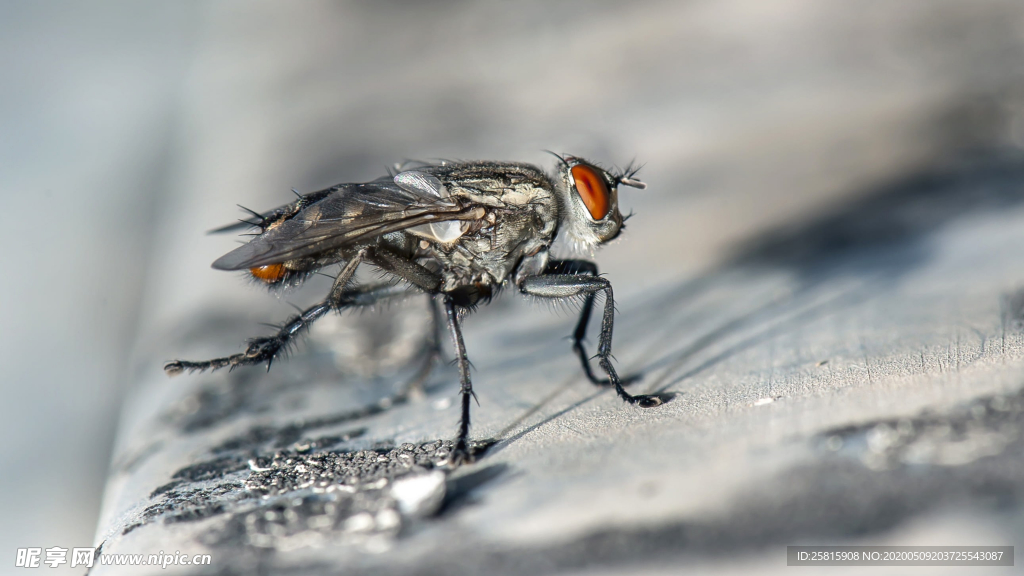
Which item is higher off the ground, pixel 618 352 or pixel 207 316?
pixel 207 316

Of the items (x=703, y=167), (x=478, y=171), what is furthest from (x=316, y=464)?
(x=703, y=167)

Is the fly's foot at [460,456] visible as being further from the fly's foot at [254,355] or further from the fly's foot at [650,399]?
the fly's foot at [254,355]

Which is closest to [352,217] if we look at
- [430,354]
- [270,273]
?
[270,273]

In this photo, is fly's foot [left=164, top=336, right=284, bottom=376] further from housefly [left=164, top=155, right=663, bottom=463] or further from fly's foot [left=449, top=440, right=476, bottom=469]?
fly's foot [left=449, top=440, right=476, bottom=469]

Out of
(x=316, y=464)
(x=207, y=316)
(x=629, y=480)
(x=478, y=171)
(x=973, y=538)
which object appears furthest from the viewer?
(x=207, y=316)

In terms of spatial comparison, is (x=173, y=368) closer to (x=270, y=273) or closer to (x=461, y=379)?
(x=270, y=273)

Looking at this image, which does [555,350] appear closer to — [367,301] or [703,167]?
[367,301]
